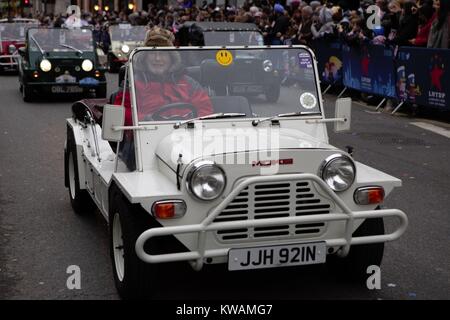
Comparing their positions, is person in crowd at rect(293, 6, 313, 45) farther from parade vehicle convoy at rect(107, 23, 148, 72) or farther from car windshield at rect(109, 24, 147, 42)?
car windshield at rect(109, 24, 147, 42)

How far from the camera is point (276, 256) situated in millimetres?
4496

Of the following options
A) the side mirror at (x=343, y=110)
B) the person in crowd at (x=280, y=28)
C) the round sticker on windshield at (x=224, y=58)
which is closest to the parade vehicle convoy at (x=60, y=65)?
the person in crowd at (x=280, y=28)

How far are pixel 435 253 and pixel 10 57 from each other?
2002cm

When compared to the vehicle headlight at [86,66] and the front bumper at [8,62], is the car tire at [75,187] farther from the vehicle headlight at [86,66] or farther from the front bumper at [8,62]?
the front bumper at [8,62]

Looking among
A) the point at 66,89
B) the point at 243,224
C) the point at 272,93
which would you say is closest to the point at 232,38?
the point at 66,89

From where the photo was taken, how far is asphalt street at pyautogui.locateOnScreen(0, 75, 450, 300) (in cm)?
512

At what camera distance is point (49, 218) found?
7.15 m

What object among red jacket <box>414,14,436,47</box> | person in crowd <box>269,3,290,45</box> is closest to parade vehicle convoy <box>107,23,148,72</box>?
→ person in crowd <box>269,3,290,45</box>

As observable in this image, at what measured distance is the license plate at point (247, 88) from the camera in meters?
5.55

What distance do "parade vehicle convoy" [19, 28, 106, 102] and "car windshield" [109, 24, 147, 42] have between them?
854 cm

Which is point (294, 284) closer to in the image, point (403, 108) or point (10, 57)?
point (403, 108)

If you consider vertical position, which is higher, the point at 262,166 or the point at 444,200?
the point at 262,166
